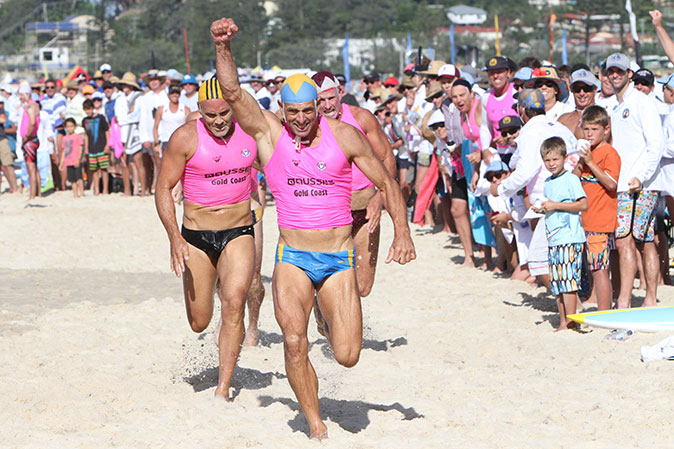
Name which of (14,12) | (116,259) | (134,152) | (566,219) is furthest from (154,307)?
(14,12)

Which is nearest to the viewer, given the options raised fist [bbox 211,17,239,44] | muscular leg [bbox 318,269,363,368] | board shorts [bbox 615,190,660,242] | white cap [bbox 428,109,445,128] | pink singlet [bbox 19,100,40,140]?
raised fist [bbox 211,17,239,44]

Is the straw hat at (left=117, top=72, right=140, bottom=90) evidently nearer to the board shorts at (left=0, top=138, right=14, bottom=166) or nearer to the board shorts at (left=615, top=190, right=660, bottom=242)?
the board shorts at (left=0, top=138, right=14, bottom=166)

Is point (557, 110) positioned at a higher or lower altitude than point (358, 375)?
higher

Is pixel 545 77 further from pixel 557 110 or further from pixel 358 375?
pixel 358 375

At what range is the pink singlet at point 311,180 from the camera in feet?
18.6

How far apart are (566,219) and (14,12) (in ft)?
547

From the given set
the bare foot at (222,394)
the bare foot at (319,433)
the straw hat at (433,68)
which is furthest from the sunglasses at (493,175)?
the bare foot at (319,433)

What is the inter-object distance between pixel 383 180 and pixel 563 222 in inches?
106

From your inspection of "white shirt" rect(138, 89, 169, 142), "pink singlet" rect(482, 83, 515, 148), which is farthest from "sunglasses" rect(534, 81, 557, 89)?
"white shirt" rect(138, 89, 169, 142)

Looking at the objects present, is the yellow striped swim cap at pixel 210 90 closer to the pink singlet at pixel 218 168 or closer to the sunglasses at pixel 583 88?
the pink singlet at pixel 218 168

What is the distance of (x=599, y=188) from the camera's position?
27.9 ft

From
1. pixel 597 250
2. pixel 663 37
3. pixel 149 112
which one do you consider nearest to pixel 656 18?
pixel 663 37

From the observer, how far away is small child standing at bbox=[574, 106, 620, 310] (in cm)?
841

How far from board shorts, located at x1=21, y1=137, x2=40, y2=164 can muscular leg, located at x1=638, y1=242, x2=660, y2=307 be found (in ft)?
45.0
